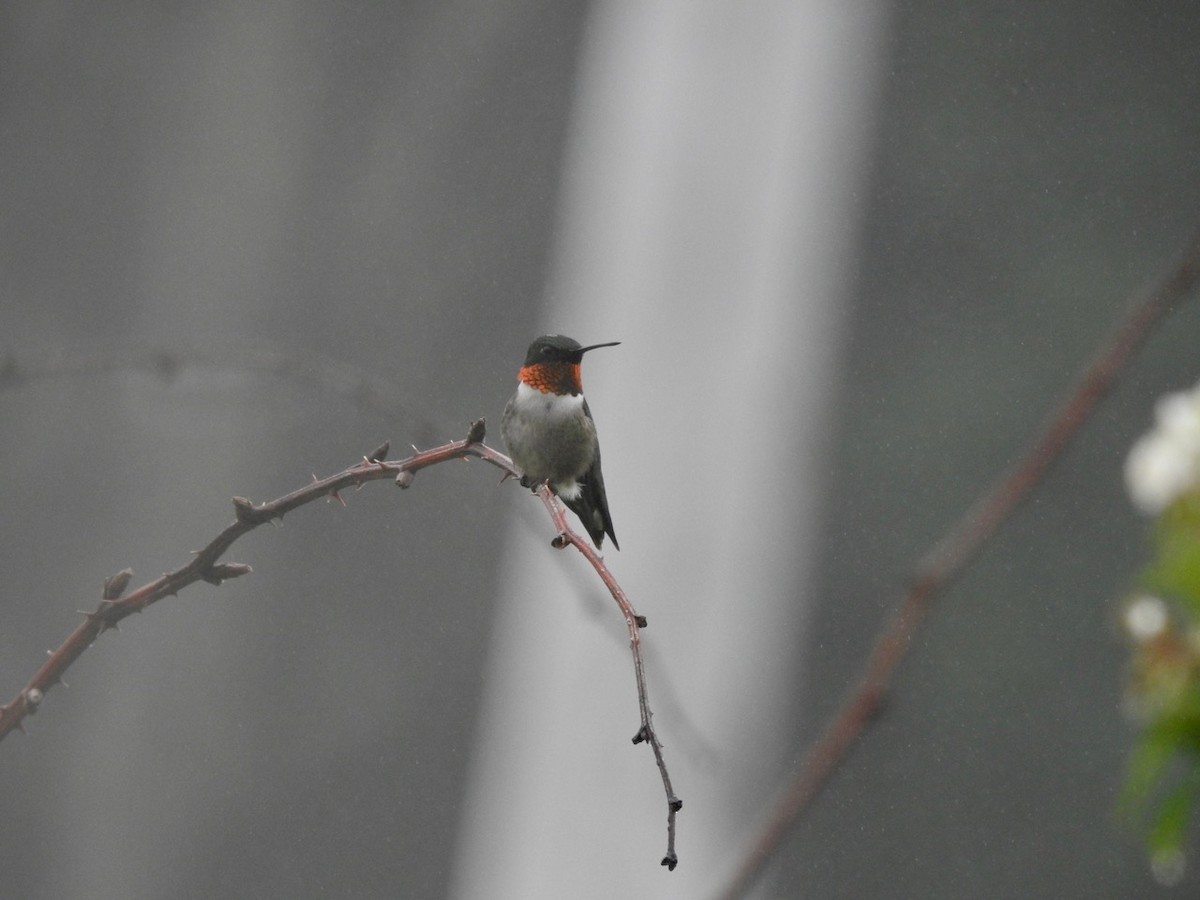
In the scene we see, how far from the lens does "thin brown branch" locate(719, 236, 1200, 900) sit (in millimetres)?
250

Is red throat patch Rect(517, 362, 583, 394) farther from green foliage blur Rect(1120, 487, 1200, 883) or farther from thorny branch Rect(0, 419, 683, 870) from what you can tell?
green foliage blur Rect(1120, 487, 1200, 883)

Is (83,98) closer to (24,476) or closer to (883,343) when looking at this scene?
(24,476)

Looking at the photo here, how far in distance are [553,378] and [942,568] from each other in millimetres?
1229

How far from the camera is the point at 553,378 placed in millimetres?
1484

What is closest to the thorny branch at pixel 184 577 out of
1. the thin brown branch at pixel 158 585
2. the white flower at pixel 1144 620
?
the thin brown branch at pixel 158 585

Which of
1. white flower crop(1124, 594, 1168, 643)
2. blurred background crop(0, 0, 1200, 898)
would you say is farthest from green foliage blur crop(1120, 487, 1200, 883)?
blurred background crop(0, 0, 1200, 898)

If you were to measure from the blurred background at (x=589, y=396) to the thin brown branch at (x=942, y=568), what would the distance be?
1.90 meters

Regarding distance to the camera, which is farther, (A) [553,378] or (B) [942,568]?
(A) [553,378]

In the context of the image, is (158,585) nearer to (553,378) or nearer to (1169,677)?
(1169,677)

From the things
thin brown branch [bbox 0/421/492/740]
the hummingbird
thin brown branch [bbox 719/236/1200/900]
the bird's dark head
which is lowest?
thin brown branch [bbox 719/236/1200/900]

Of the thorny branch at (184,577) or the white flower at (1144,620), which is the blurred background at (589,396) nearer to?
the thorny branch at (184,577)

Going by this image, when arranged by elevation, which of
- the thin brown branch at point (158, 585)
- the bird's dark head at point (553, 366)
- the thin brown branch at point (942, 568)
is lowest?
the thin brown branch at point (942, 568)

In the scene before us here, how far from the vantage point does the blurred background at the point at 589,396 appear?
86.0 inches

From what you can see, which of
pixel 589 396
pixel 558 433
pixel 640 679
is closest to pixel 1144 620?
pixel 640 679
